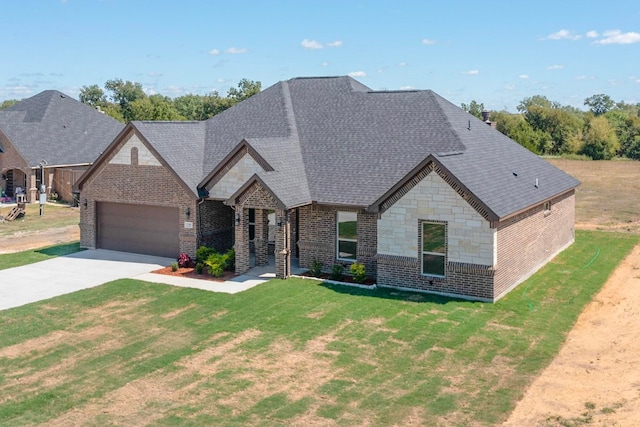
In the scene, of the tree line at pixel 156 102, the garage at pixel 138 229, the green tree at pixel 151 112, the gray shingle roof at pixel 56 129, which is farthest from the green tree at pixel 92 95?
the garage at pixel 138 229

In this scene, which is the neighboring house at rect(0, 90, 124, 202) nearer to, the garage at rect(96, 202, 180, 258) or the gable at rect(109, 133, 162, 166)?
the garage at rect(96, 202, 180, 258)

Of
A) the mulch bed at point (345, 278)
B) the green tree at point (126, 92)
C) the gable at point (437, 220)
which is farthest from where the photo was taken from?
the green tree at point (126, 92)

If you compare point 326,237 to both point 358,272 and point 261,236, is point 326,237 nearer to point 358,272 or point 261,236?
point 358,272

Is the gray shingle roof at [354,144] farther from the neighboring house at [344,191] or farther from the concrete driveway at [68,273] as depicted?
the concrete driveway at [68,273]

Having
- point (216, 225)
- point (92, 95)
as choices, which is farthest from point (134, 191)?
point (92, 95)

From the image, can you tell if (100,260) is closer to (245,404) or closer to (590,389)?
(245,404)

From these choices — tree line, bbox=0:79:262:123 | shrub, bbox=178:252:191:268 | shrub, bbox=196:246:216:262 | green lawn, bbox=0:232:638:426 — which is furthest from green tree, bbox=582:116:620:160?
shrub, bbox=178:252:191:268
